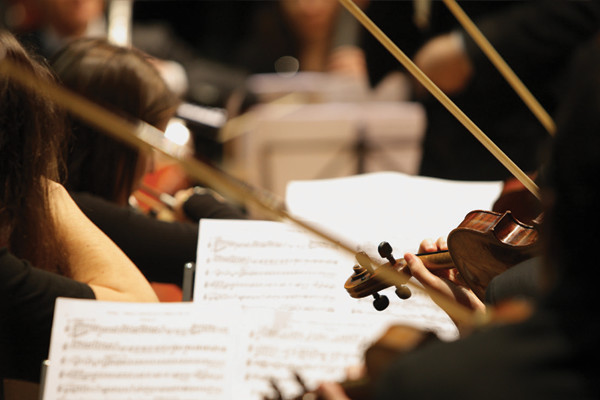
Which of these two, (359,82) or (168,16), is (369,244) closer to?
(359,82)

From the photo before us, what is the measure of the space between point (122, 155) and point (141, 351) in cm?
57

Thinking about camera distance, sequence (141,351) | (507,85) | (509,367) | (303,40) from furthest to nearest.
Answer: (303,40), (507,85), (141,351), (509,367)

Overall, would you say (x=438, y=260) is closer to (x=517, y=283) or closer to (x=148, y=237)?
(x=517, y=283)

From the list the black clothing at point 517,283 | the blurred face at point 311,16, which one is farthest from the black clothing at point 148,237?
the blurred face at point 311,16

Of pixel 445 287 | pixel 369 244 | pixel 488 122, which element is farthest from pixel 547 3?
pixel 445 287

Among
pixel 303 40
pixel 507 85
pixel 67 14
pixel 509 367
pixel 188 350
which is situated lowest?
pixel 509 367

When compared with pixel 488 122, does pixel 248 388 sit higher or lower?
lower

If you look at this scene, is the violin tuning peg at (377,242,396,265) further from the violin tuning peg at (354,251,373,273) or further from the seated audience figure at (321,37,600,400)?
the seated audience figure at (321,37,600,400)

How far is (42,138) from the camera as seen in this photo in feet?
4.28

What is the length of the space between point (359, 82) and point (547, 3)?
A: 1699 millimetres

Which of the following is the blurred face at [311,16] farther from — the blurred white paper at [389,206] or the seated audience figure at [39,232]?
the seated audience figure at [39,232]

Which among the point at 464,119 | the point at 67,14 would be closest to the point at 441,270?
the point at 464,119

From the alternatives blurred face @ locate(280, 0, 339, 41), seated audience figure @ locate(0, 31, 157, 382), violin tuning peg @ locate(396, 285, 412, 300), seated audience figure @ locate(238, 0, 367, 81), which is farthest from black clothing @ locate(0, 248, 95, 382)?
blurred face @ locate(280, 0, 339, 41)

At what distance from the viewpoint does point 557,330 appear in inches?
25.4
